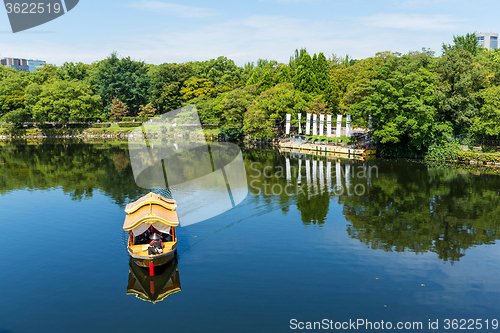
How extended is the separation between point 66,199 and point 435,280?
29.0 metres

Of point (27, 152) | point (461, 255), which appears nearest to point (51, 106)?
point (27, 152)

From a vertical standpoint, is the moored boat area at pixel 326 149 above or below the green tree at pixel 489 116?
below

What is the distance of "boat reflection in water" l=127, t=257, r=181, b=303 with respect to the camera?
1677 cm

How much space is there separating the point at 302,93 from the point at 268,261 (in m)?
57.8

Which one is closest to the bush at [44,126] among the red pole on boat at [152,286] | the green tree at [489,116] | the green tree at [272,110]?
the green tree at [272,110]

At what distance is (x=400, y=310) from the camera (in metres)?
15.4

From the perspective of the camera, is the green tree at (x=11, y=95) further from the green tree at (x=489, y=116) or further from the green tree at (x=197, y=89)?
the green tree at (x=489, y=116)

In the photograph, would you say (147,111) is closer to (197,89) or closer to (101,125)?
(101,125)

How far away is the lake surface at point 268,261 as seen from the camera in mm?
15109

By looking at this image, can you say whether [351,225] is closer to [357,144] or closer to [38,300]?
[38,300]

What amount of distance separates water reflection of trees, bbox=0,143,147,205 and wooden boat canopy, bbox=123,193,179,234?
11144 millimetres

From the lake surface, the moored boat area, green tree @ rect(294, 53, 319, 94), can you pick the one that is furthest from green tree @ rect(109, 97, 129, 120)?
the lake surface

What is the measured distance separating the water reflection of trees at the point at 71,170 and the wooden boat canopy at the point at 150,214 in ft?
36.6

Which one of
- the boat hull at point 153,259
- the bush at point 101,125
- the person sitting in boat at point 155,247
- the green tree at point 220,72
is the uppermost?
the green tree at point 220,72
